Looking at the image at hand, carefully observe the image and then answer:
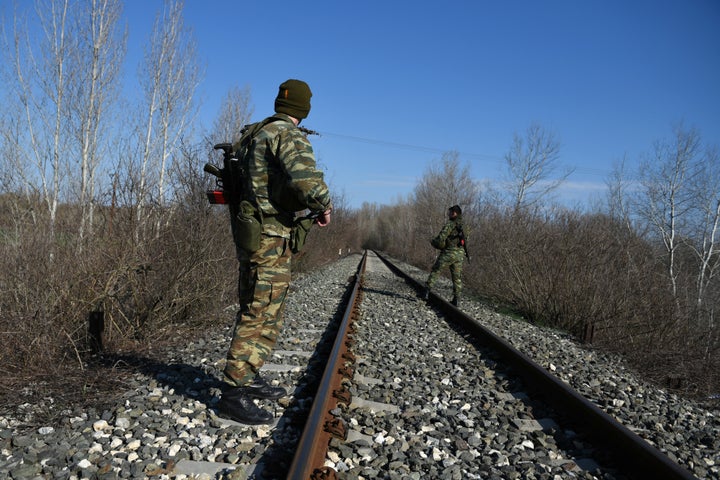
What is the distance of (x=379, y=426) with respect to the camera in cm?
308

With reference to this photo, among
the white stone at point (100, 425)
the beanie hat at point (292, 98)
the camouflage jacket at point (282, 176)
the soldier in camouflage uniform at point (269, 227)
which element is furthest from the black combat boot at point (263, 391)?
the beanie hat at point (292, 98)

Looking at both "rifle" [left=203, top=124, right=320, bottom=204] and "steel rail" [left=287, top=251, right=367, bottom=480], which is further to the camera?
"rifle" [left=203, top=124, right=320, bottom=204]

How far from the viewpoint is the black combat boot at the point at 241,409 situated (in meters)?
2.95

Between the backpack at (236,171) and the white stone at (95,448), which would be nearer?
the white stone at (95,448)

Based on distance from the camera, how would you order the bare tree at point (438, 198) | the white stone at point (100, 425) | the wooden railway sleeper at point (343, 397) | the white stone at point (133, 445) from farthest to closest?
1. the bare tree at point (438, 198)
2. the wooden railway sleeper at point (343, 397)
3. the white stone at point (100, 425)
4. the white stone at point (133, 445)

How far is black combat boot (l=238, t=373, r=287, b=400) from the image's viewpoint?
130 inches

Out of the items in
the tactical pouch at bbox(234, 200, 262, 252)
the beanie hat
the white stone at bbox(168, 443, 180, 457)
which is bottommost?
the white stone at bbox(168, 443, 180, 457)

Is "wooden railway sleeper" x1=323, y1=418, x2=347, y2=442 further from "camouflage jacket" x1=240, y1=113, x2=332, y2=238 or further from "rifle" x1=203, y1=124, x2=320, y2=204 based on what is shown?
"rifle" x1=203, y1=124, x2=320, y2=204

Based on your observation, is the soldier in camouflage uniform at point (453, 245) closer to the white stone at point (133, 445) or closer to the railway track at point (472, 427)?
the railway track at point (472, 427)

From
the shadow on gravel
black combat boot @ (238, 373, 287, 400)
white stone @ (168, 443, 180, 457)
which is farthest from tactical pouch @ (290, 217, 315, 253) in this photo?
white stone @ (168, 443, 180, 457)

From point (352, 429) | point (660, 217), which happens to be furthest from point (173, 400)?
point (660, 217)

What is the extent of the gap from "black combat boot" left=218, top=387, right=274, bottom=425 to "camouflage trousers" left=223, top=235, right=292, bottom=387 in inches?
2.8

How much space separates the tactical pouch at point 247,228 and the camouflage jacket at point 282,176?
0.07 metres

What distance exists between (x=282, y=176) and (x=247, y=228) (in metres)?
0.42
